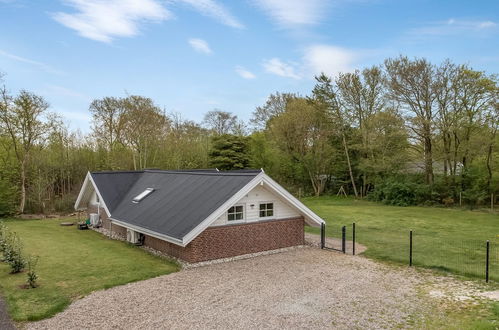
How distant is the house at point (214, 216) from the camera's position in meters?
11.5

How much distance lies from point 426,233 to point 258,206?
31.0 feet

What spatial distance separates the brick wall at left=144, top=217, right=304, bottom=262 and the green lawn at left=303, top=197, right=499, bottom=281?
2993mm

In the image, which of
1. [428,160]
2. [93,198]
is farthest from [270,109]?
[93,198]

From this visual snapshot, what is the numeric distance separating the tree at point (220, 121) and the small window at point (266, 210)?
3119 centimetres

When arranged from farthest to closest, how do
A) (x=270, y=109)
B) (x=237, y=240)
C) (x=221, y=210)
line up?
(x=270, y=109) → (x=237, y=240) → (x=221, y=210)

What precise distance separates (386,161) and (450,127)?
5472mm

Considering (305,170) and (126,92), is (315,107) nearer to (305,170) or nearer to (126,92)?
(305,170)

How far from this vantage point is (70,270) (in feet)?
36.4

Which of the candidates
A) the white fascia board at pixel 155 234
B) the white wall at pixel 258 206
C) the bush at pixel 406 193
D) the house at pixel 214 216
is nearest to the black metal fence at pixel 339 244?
the house at pixel 214 216

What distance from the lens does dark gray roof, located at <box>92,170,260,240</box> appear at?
463 inches

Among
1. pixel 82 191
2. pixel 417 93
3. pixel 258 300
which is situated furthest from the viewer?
pixel 417 93

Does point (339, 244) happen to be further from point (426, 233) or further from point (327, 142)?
point (327, 142)

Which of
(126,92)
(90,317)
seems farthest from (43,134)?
(90,317)

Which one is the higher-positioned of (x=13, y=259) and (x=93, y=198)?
(x=93, y=198)
